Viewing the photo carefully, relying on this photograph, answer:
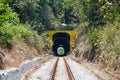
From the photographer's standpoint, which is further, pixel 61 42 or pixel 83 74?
pixel 61 42

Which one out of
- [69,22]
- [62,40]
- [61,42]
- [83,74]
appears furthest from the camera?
[61,42]

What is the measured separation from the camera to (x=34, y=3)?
51312 millimetres

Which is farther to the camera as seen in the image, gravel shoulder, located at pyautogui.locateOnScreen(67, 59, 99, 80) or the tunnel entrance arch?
the tunnel entrance arch

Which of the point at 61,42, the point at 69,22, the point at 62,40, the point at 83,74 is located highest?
the point at 69,22

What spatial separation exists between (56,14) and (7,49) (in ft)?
140

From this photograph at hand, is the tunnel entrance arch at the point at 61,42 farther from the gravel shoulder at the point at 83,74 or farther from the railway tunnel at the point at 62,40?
the gravel shoulder at the point at 83,74

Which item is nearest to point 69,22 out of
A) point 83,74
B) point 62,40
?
point 62,40

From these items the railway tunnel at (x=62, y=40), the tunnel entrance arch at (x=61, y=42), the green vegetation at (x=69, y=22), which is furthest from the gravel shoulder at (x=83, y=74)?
the tunnel entrance arch at (x=61, y=42)

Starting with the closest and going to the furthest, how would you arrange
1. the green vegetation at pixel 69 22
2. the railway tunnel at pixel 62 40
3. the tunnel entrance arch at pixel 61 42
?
1. the green vegetation at pixel 69 22
2. the railway tunnel at pixel 62 40
3. the tunnel entrance arch at pixel 61 42

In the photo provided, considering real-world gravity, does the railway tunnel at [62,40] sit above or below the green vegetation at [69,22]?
below

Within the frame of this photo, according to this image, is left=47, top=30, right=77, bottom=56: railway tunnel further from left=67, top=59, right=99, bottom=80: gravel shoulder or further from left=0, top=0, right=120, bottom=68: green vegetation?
left=67, top=59, right=99, bottom=80: gravel shoulder

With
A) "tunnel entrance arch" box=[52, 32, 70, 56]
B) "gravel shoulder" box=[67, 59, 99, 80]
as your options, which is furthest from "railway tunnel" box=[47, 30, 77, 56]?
"gravel shoulder" box=[67, 59, 99, 80]

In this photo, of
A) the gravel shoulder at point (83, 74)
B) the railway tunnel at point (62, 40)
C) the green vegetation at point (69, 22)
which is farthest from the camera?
the railway tunnel at point (62, 40)

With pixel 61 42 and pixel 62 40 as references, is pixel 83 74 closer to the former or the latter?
pixel 62 40
